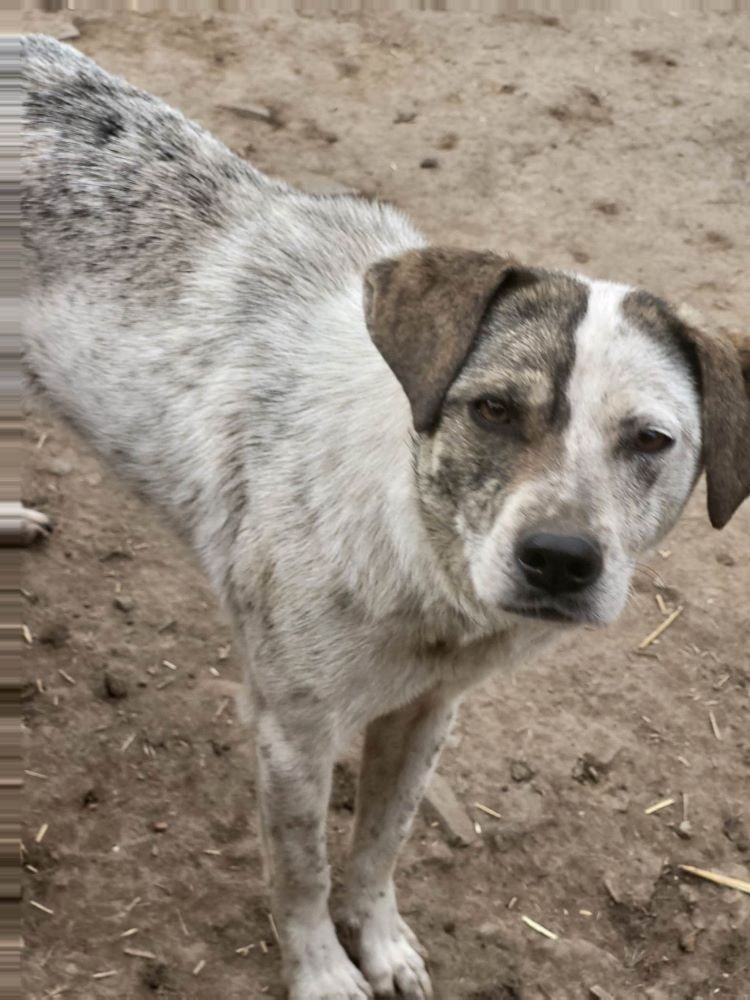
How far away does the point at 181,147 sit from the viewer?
403 centimetres

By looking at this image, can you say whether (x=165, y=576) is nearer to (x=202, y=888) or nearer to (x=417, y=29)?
(x=202, y=888)

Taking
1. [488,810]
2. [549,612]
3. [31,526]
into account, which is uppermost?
[549,612]

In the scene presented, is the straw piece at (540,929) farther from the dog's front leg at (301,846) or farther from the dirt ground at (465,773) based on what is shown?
the dog's front leg at (301,846)

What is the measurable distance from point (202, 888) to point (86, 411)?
1.53m

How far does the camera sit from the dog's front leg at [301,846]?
3.41 m

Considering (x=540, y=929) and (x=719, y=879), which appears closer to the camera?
(x=540, y=929)

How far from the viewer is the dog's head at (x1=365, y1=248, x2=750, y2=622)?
2873 mm

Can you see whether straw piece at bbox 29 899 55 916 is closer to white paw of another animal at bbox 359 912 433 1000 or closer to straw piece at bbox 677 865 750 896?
white paw of another animal at bbox 359 912 433 1000

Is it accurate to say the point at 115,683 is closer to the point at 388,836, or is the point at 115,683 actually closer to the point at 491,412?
the point at 388,836

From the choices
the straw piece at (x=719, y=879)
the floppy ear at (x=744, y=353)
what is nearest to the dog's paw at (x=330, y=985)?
the straw piece at (x=719, y=879)

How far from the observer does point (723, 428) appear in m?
3.06

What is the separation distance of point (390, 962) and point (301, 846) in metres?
0.61

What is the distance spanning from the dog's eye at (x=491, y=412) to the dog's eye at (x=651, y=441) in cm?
30

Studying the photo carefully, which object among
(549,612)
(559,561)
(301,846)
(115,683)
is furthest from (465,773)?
(559,561)
